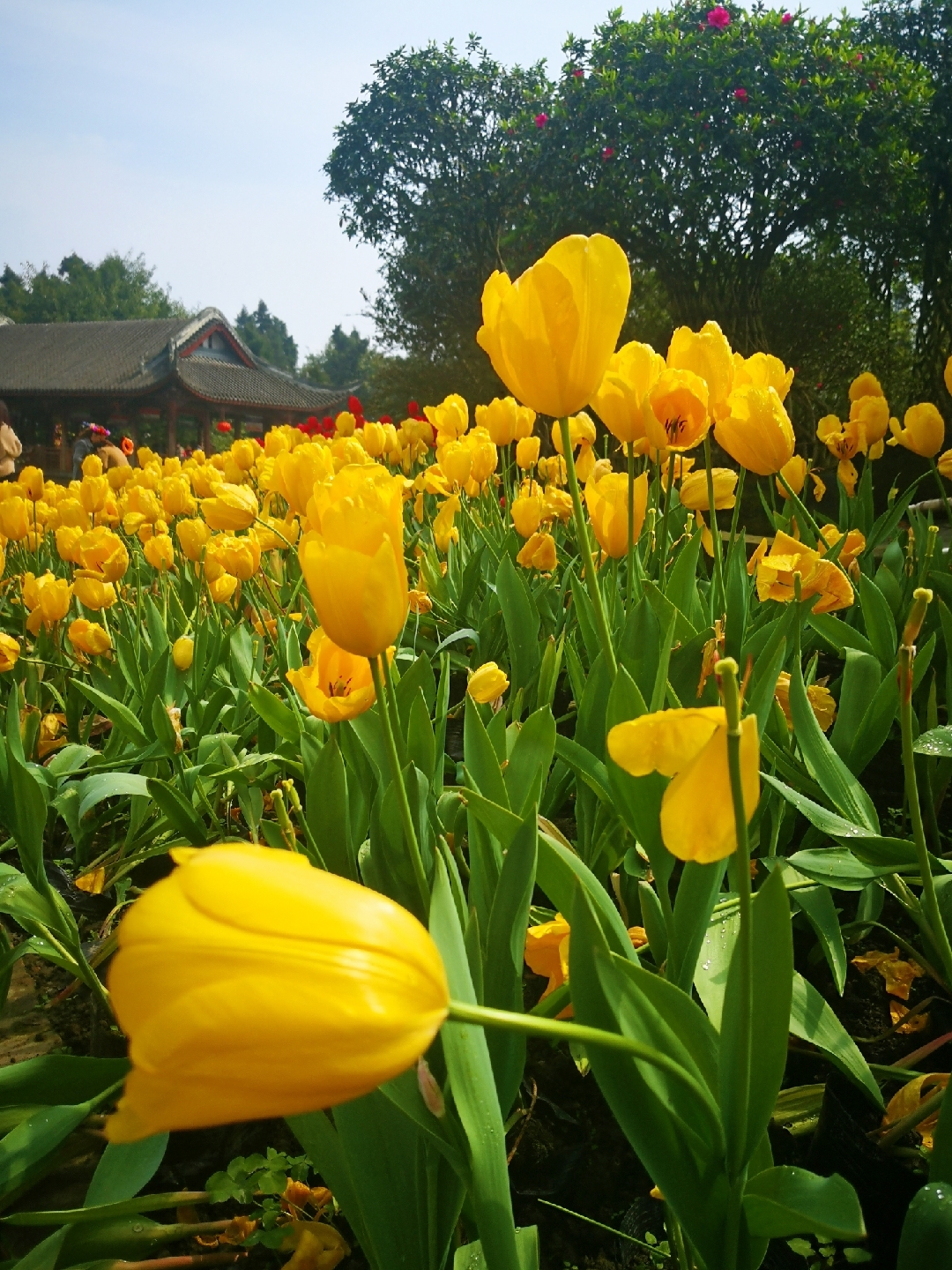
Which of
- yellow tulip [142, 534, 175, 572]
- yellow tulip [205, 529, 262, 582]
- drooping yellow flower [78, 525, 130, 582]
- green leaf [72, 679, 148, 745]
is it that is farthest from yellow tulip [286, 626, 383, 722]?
yellow tulip [142, 534, 175, 572]

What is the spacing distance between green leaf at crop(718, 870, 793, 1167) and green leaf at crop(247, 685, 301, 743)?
957 millimetres

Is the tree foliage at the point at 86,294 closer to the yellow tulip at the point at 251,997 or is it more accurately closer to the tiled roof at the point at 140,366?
the tiled roof at the point at 140,366

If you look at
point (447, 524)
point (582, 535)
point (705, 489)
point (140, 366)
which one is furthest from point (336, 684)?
point (140, 366)

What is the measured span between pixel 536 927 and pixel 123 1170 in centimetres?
45

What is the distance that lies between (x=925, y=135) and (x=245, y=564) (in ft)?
50.7

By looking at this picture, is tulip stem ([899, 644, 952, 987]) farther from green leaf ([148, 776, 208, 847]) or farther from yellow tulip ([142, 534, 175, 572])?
yellow tulip ([142, 534, 175, 572])

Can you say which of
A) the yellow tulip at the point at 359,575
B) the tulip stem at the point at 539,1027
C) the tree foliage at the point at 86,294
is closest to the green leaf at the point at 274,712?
the yellow tulip at the point at 359,575

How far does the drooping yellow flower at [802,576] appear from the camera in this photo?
46.5 inches

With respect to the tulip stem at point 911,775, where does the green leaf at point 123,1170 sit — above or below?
below

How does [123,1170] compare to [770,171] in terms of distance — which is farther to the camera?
[770,171]

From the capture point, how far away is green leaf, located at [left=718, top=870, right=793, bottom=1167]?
602mm

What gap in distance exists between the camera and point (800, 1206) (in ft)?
1.93

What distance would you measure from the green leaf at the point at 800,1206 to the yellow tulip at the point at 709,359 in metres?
0.98

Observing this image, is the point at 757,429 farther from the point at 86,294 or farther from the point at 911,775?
the point at 86,294
